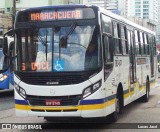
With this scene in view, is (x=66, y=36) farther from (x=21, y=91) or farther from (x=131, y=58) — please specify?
(x=131, y=58)

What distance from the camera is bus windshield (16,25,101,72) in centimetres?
1024

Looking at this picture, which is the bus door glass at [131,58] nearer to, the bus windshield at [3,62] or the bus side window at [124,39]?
the bus side window at [124,39]

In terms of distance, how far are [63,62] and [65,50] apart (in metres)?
0.28

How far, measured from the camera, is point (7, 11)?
6994cm

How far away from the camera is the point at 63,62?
10258 millimetres

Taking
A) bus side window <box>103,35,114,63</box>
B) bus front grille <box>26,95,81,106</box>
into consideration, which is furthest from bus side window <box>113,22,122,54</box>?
bus front grille <box>26,95,81,106</box>

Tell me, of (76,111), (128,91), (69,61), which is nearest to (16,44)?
(69,61)

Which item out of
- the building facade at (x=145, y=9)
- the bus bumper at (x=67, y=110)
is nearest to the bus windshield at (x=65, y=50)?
the bus bumper at (x=67, y=110)

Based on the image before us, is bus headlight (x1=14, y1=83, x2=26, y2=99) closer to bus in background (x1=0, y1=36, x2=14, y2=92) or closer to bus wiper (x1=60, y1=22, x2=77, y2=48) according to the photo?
bus wiper (x1=60, y1=22, x2=77, y2=48)

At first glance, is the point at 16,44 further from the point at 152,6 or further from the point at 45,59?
the point at 152,6

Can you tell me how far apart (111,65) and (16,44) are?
2.36 metres

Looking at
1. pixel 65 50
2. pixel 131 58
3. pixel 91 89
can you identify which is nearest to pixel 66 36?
pixel 65 50

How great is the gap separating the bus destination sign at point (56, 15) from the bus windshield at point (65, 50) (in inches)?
10.3

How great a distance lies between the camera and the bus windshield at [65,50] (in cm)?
1024
